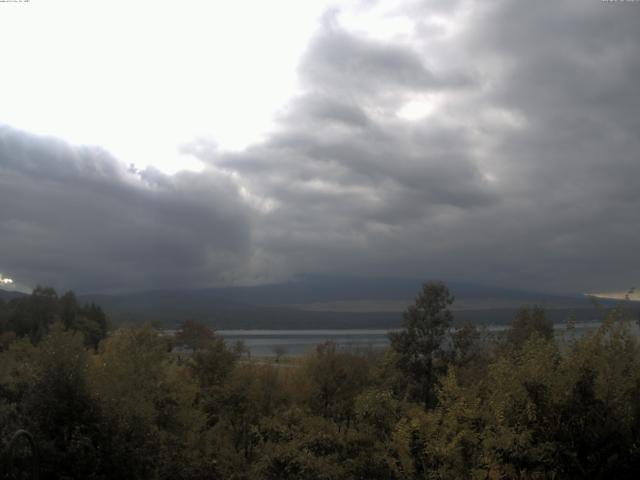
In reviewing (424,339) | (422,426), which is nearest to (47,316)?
(424,339)

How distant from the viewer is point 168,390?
2791 centimetres

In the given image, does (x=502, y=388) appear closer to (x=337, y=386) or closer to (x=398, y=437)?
(x=398, y=437)

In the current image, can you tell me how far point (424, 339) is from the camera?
42.3 metres

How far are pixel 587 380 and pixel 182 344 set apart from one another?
128 metres

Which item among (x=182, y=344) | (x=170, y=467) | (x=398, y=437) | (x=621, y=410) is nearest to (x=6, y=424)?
(x=170, y=467)

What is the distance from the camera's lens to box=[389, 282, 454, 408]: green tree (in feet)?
136

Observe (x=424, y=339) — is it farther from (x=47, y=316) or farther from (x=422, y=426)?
(x=47, y=316)

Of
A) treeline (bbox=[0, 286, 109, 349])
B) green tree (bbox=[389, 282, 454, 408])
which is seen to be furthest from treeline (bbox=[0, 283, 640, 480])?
treeline (bbox=[0, 286, 109, 349])

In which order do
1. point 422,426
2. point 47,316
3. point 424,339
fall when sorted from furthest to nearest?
1. point 47,316
2. point 424,339
3. point 422,426

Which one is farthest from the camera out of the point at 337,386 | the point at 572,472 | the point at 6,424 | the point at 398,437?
the point at 337,386

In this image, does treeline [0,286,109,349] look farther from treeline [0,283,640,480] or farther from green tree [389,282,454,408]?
treeline [0,283,640,480]

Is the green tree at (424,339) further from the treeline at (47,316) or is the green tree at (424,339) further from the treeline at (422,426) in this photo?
the treeline at (47,316)

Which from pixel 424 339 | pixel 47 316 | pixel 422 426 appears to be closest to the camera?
pixel 422 426

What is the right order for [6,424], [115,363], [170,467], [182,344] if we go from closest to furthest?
[6,424], [170,467], [115,363], [182,344]
